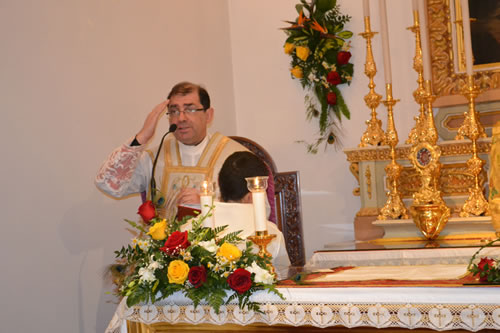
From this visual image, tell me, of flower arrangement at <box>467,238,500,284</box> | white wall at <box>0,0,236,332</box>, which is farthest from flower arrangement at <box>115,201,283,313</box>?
white wall at <box>0,0,236,332</box>

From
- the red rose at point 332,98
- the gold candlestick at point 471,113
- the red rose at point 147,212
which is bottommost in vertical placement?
the red rose at point 147,212

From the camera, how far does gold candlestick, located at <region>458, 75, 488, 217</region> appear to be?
14.1 feet

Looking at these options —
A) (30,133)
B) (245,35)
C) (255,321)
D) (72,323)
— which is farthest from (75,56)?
(255,321)

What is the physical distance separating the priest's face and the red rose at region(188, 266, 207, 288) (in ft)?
4.58

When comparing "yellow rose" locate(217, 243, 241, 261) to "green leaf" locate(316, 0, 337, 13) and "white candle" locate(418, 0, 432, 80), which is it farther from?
"green leaf" locate(316, 0, 337, 13)

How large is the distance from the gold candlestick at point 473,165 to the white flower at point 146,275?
2424 mm

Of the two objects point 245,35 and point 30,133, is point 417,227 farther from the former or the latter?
point 245,35

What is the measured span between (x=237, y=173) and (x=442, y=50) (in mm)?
2345

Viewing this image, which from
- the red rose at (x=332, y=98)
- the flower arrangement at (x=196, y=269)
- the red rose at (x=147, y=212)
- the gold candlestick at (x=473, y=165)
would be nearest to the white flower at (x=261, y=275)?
the flower arrangement at (x=196, y=269)

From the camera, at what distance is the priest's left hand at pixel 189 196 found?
366cm

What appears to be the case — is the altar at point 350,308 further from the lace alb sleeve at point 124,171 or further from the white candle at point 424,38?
the white candle at point 424,38

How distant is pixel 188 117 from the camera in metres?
3.79

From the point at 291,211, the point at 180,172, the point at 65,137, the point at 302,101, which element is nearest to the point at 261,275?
the point at 180,172

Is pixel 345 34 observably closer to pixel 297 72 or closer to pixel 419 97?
pixel 297 72
